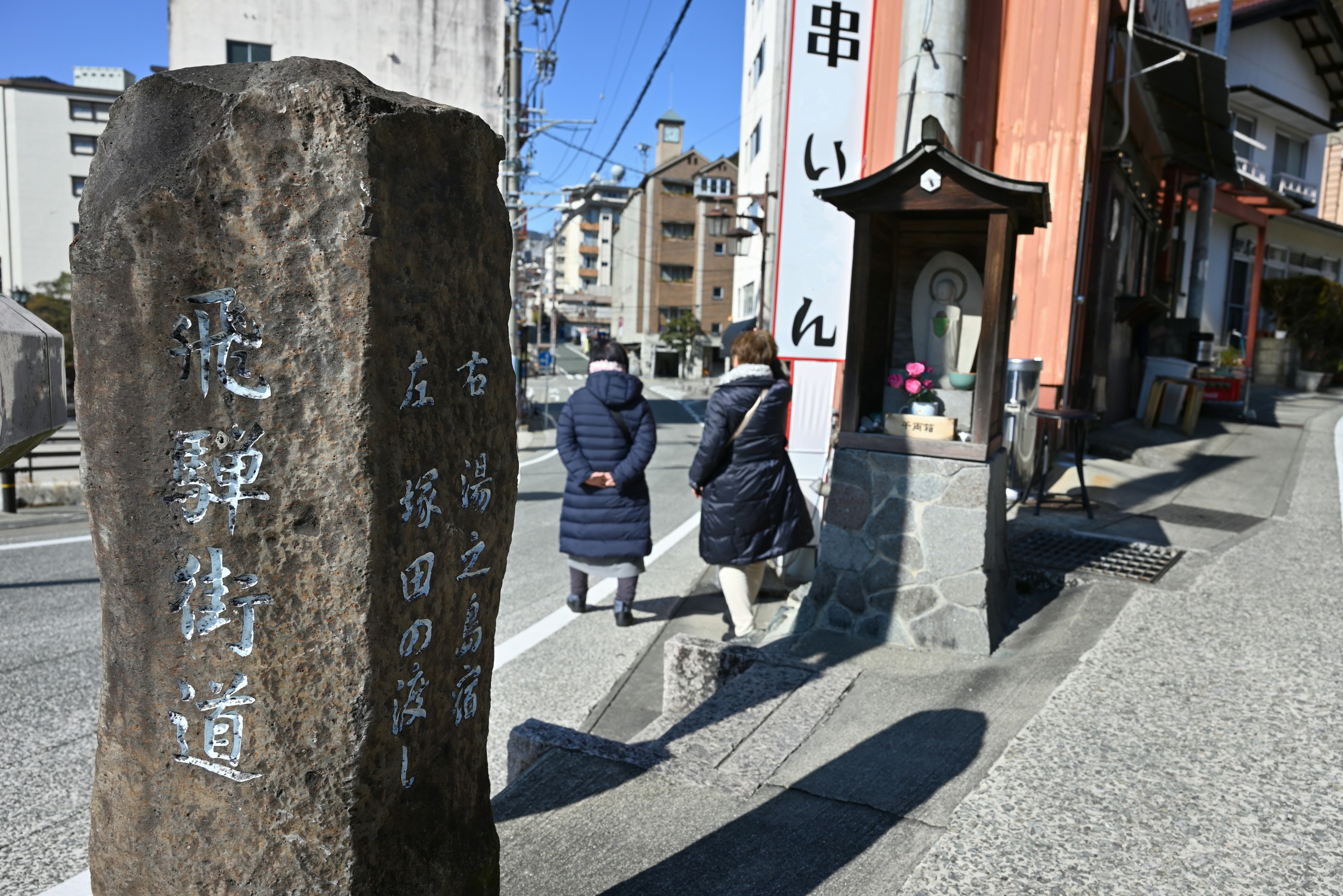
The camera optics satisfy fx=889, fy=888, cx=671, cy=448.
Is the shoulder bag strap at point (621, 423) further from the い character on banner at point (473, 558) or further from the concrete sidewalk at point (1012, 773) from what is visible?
the い character on banner at point (473, 558)

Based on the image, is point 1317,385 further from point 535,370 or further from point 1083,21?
point 535,370

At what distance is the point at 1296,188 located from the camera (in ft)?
75.3

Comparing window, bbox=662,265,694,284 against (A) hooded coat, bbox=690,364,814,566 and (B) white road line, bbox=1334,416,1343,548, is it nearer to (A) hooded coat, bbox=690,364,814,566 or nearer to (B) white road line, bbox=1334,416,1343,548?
(B) white road line, bbox=1334,416,1343,548

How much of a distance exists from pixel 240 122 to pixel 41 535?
9.06 metres

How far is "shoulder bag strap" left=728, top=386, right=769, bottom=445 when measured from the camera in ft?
17.1

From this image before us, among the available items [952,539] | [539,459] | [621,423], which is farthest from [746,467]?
[539,459]

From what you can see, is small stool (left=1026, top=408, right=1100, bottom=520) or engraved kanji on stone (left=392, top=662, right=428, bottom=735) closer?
engraved kanji on stone (left=392, top=662, right=428, bottom=735)

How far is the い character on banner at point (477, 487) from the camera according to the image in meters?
2.03

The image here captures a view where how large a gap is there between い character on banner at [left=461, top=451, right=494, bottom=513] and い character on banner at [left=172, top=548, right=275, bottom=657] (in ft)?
1.57

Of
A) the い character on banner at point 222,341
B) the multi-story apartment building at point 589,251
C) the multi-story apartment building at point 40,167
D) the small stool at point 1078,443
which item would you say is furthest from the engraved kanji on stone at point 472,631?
the multi-story apartment building at point 589,251

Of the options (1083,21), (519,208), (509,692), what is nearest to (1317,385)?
(1083,21)

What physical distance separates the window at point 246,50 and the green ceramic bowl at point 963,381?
2316 centimetres

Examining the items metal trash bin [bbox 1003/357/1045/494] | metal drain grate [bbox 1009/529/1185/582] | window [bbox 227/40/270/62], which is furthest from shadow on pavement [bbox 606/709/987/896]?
window [bbox 227/40/270/62]

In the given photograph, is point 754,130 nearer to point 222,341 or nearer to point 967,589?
point 967,589
